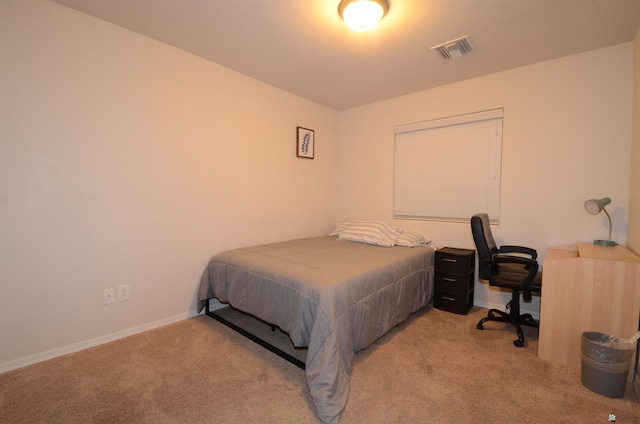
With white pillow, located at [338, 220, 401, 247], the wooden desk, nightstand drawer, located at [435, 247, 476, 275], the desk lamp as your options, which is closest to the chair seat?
the wooden desk

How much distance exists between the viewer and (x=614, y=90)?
8.41 feet

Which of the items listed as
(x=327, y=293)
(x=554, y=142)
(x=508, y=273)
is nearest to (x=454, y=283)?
(x=508, y=273)

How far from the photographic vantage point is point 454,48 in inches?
103

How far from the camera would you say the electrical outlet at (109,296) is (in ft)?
7.82

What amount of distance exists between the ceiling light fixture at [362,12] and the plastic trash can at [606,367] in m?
2.57

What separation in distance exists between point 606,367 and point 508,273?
971 mm

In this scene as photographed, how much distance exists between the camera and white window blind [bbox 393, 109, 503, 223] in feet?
10.6

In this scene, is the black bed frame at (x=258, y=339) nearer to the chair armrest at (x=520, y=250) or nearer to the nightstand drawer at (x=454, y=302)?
the nightstand drawer at (x=454, y=302)

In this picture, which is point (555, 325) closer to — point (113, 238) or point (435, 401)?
point (435, 401)

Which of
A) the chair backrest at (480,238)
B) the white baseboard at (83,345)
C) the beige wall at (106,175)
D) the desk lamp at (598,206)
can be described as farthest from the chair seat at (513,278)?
the white baseboard at (83,345)

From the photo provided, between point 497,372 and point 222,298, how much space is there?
2.29 meters

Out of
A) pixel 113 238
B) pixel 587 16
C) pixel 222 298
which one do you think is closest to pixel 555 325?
pixel 587 16

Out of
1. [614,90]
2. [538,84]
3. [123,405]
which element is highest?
[538,84]

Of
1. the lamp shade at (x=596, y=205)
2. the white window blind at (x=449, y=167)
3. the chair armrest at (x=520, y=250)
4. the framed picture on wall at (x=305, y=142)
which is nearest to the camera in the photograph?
the lamp shade at (x=596, y=205)
